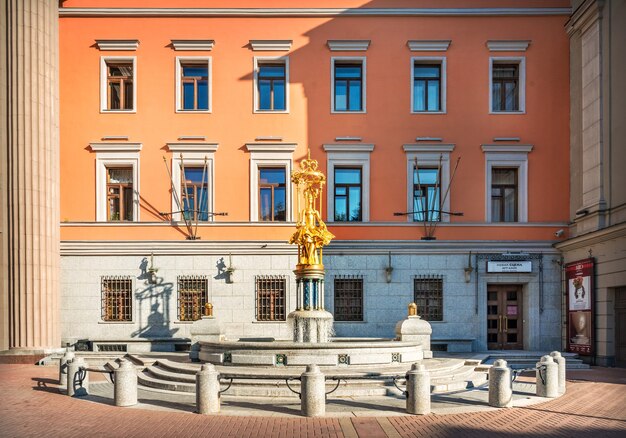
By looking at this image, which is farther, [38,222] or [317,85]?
[317,85]

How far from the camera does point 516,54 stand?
2356 cm

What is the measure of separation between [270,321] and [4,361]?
9132 mm

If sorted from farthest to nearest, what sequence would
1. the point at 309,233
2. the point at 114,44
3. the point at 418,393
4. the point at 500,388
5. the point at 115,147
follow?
the point at 114,44 < the point at 115,147 < the point at 309,233 < the point at 500,388 < the point at 418,393

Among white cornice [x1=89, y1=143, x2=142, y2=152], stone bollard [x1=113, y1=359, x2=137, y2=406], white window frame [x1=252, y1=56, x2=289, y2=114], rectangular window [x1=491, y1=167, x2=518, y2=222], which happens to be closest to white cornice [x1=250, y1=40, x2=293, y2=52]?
white window frame [x1=252, y1=56, x2=289, y2=114]

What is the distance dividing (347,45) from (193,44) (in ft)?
19.7

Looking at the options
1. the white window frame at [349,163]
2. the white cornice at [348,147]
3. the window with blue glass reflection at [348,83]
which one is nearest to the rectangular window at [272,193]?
the white window frame at [349,163]

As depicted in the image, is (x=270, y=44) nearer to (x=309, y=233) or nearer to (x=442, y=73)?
(x=442, y=73)

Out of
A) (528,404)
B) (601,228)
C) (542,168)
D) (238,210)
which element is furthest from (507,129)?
(528,404)

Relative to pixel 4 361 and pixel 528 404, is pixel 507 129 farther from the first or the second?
pixel 4 361

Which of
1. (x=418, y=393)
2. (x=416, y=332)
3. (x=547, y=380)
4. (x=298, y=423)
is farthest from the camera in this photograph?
(x=416, y=332)

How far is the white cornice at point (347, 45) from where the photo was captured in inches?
925

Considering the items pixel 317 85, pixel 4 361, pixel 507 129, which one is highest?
pixel 317 85

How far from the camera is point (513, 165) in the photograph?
76.7 feet

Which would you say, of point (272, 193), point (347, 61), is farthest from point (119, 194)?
point (347, 61)
